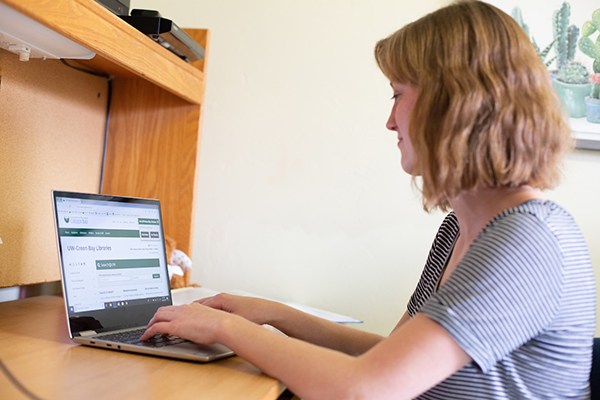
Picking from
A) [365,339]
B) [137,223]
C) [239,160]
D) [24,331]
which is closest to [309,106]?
[239,160]

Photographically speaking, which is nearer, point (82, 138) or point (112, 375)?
point (112, 375)

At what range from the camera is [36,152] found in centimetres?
107

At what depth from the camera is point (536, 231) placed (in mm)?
544

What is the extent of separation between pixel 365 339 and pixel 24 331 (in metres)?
0.56

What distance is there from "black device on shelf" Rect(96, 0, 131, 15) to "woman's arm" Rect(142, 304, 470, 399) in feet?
2.13

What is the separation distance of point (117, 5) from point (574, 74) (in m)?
1.27

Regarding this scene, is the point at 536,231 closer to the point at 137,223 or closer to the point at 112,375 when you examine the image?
the point at 112,375

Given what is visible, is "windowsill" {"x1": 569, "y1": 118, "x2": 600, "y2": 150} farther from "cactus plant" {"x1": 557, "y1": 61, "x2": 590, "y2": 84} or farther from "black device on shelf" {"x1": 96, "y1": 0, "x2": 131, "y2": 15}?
"black device on shelf" {"x1": 96, "y1": 0, "x2": 131, "y2": 15}

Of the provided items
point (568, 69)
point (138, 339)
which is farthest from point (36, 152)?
point (568, 69)

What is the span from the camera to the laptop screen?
0.77 metres

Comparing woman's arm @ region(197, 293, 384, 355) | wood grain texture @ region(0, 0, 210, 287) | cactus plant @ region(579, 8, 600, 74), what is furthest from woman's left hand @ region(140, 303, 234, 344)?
cactus plant @ region(579, 8, 600, 74)

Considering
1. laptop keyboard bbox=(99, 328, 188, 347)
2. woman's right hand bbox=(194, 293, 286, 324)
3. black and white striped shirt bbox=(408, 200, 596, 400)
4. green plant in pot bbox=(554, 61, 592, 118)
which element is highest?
green plant in pot bbox=(554, 61, 592, 118)

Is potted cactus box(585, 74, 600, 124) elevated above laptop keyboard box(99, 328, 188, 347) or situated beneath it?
elevated above

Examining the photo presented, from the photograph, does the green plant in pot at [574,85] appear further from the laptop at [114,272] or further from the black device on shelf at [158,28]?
the laptop at [114,272]
